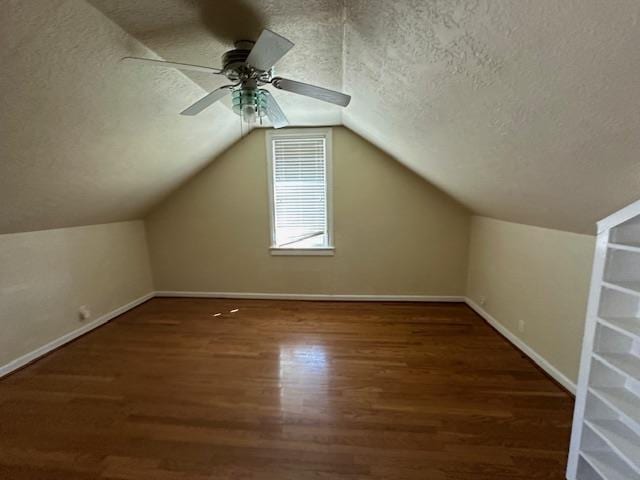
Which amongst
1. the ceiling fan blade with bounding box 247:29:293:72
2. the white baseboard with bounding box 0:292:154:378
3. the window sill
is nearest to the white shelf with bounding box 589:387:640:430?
the ceiling fan blade with bounding box 247:29:293:72

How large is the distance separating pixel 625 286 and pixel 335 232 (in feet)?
8.90

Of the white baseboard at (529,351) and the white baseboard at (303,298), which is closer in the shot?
the white baseboard at (529,351)

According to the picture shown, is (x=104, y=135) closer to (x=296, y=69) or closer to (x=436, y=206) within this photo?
(x=296, y=69)

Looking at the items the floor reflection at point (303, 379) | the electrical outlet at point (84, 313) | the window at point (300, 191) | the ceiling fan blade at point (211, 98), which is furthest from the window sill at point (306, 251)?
the ceiling fan blade at point (211, 98)

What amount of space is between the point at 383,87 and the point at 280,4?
0.73 m

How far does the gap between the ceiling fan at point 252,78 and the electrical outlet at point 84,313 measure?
8.36 feet

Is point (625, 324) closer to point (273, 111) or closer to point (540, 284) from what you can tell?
point (540, 284)

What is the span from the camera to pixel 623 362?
3.87 feet

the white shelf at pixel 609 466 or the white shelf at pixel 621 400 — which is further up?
the white shelf at pixel 621 400

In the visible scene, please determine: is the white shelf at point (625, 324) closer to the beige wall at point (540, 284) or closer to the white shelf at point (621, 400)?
the white shelf at point (621, 400)

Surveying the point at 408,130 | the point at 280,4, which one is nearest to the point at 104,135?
the point at 280,4

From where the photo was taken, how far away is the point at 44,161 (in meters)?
1.80

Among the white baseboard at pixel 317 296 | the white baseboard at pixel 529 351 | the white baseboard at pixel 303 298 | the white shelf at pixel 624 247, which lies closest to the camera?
the white shelf at pixel 624 247

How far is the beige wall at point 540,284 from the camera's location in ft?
6.35
